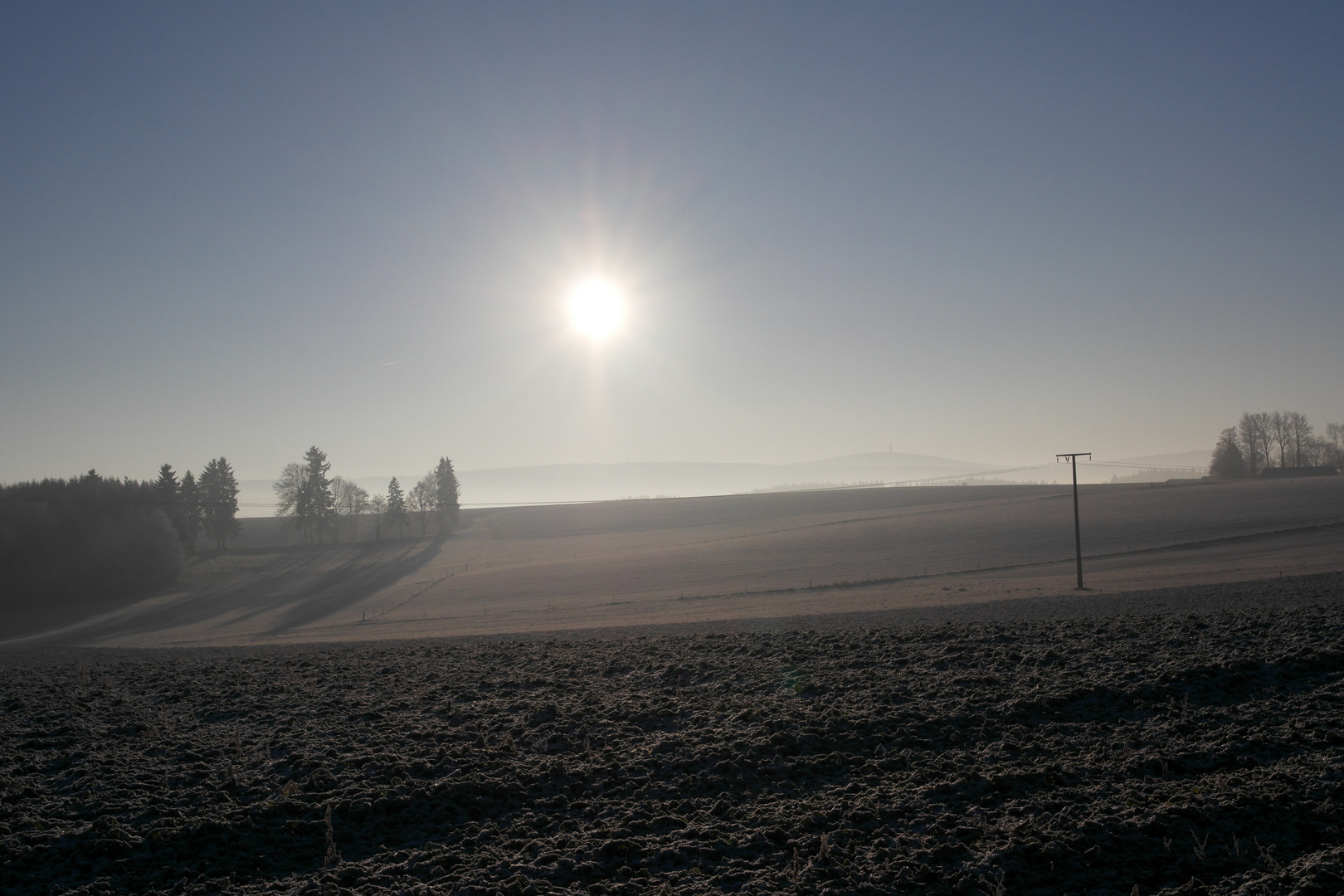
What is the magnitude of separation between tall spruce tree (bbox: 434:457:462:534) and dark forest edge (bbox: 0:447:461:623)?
5.67m

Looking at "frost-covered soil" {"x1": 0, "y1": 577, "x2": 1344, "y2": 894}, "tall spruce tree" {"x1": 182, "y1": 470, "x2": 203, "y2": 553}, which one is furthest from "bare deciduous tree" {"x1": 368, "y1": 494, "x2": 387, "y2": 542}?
"frost-covered soil" {"x1": 0, "y1": 577, "x2": 1344, "y2": 894}

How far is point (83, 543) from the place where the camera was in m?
48.0

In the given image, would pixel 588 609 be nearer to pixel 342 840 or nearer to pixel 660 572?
pixel 660 572

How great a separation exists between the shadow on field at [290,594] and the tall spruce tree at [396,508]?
7.72 metres

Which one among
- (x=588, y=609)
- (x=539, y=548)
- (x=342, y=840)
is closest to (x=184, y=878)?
(x=342, y=840)

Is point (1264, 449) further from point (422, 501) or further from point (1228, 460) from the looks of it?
point (422, 501)

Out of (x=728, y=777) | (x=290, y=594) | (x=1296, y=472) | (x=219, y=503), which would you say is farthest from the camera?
(x=1296, y=472)

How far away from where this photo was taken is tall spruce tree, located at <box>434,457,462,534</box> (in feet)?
265

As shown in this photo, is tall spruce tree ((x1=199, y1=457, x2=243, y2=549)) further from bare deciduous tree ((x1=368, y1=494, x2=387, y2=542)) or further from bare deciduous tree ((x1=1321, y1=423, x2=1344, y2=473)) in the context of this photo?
bare deciduous tree ((x1=1321, y1=423, x2=1344, y2=473))

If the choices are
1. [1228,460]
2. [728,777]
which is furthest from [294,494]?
[1228,460]

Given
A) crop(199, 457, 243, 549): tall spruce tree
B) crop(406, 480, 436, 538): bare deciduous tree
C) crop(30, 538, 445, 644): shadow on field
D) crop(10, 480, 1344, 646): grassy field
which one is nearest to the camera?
crop(10, 480, 1344, 646): grassy field

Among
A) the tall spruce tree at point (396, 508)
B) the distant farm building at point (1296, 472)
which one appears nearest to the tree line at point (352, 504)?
the tall spruce tree at point (396, 508)

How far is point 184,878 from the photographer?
546cm

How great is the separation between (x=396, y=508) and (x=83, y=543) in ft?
95.3
